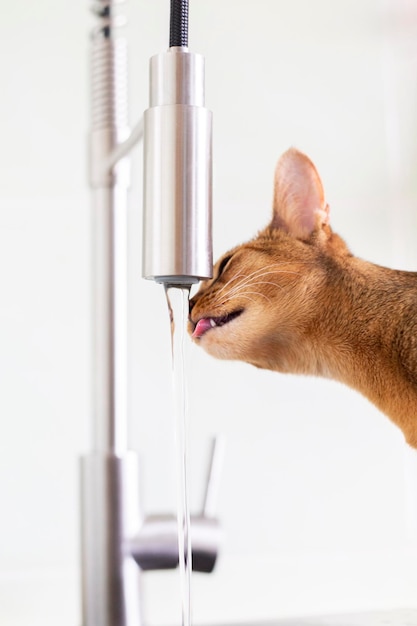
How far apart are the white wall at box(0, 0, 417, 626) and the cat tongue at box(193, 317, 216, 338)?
68 millimetres

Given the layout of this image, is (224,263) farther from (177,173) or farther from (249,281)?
(177,173)

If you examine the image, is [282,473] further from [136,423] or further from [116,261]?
[116,261]

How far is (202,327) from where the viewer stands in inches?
30.9

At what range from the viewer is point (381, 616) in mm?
789

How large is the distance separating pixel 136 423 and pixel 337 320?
0.27 m

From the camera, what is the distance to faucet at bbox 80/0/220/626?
0.52 metres

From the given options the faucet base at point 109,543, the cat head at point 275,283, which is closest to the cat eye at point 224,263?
the cat head at point 275,283

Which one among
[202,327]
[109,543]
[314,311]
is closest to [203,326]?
[202,327]

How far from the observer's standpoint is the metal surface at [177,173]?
515 mm

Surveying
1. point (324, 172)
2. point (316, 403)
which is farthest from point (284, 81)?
point (316, 403)

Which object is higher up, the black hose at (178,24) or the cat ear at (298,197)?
the black hose at (178,24)

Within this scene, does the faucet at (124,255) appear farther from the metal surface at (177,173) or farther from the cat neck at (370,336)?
the cat neck at (370,336)

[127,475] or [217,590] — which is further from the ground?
[127,475]

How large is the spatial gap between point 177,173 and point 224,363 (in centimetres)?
36
